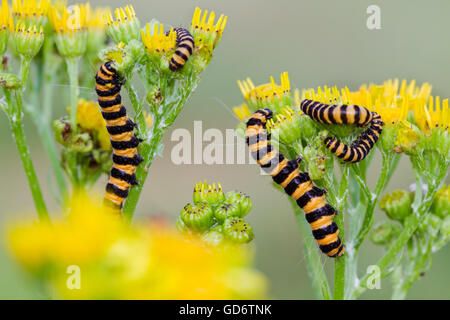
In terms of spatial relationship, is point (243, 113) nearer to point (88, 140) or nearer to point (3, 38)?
point (88, 140)

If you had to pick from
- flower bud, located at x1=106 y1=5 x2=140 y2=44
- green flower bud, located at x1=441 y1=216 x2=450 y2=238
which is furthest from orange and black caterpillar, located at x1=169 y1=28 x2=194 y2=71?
green flower bud, located at x1=441 y1=216 x2=450 y2=238

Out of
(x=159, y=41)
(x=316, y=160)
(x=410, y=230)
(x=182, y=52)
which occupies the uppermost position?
(x=159, y=41)

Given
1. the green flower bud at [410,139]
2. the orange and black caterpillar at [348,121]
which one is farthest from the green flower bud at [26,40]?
the green flower bud at [410,139]

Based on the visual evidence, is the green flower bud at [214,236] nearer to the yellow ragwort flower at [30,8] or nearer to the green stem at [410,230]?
the green stem at [410,230]

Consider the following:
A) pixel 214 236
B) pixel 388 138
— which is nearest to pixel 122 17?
pixel 214 236

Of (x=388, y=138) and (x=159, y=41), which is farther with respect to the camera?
(x=388, y=138)
